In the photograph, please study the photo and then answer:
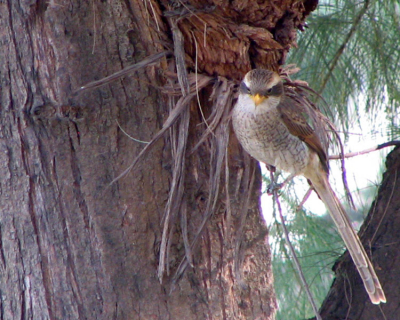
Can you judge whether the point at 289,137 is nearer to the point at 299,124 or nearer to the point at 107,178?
the point at 299,124

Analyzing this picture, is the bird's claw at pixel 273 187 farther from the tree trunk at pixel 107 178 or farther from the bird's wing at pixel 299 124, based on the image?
the tree trunk at pixel 107 178

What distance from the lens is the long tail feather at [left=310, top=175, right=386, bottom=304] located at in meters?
1.97

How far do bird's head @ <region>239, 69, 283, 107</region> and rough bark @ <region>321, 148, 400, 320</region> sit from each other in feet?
2.04

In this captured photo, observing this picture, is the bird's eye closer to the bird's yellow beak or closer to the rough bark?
the bird's yellow beak

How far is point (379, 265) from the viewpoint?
214 centimetres

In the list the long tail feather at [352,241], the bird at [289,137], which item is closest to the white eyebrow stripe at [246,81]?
the bird at [289,137]

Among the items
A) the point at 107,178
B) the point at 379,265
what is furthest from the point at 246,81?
the point at 379,265

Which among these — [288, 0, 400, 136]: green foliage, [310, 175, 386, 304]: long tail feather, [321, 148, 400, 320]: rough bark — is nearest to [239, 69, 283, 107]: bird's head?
[310, 175, 386, 304]: long tail feather

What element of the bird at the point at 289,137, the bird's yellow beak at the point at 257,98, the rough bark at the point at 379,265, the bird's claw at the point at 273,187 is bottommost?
the rough bark at the point at 379,265

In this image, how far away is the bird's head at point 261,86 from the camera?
1.90m

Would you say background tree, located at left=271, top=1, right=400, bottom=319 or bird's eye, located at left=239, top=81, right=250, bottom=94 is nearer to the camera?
bird's eye, located at left=239, top=81, right=250, bottom=94

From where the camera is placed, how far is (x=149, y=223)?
1629mm

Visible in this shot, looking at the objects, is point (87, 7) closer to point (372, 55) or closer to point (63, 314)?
point (63, 314)

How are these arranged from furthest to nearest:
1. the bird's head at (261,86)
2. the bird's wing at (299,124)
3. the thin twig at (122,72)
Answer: the bird's wing at (299,124) → the bird's head at (261,86) → the thin twig at (122,72)
